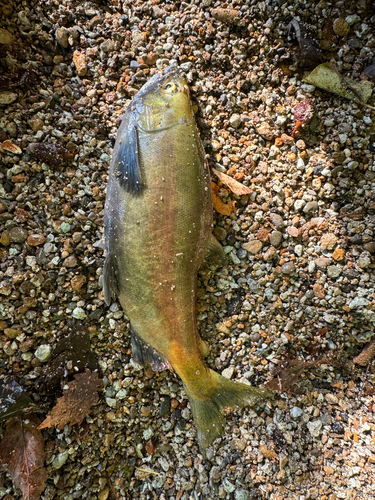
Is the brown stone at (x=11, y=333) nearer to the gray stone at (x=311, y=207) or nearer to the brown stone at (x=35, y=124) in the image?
the brown stone at (x=35, y=124)

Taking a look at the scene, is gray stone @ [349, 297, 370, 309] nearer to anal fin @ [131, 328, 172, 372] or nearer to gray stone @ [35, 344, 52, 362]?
anal fin @ [131, 328, 172, 372]

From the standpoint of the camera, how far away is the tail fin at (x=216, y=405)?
2084 mm

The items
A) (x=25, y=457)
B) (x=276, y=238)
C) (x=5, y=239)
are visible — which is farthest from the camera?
(x=276, y=238)

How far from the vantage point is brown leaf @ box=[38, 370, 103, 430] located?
1.99 m

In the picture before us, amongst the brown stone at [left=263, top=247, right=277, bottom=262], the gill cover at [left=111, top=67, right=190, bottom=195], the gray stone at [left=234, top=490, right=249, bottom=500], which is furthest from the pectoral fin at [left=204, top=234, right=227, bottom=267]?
the gray stone at [left=234, top=490, right=249, bottom=500]

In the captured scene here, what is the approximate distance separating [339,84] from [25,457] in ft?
9.76

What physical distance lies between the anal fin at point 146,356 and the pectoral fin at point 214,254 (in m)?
0.67

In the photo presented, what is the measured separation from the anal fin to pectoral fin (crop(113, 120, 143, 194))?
912 millimetres

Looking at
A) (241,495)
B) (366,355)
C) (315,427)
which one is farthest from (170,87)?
(241,495)

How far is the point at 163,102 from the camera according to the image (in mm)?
2029

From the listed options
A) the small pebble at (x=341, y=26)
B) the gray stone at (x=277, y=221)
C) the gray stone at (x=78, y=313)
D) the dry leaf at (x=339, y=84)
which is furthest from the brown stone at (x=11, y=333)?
the small pebble at (x=341, y=26)

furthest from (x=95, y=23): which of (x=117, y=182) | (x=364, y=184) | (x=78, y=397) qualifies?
(x=78, y=397)

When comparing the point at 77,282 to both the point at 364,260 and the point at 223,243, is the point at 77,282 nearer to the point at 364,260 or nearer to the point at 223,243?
the point at 223,243

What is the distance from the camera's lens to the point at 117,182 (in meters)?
1.97
